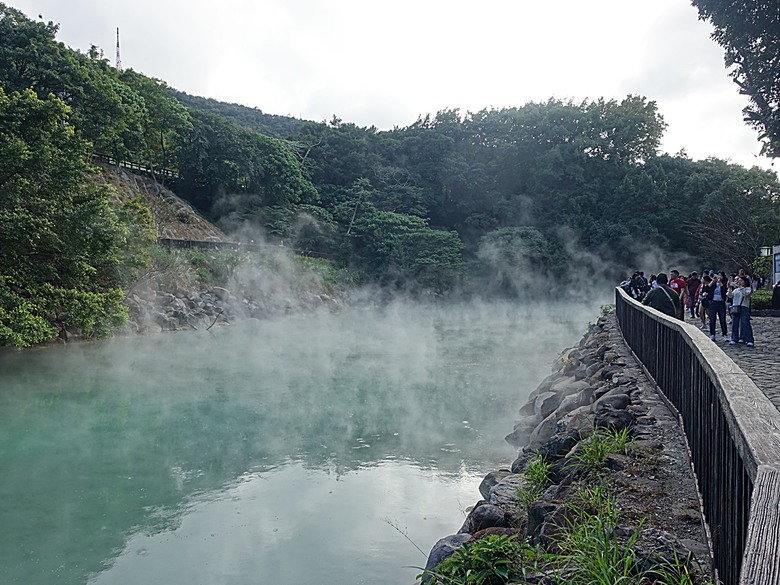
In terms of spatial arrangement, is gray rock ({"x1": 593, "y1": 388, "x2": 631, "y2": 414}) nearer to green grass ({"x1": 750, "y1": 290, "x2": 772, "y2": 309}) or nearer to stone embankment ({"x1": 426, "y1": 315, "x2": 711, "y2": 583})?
stone embankment ({"x1": 426, "y1": 315, "x2": 711, "y2": 583})

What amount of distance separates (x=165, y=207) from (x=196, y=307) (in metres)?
10.3

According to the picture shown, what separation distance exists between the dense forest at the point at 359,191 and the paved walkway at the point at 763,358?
48.5 ft

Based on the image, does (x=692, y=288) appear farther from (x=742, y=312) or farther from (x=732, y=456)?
(x=732, y=456)

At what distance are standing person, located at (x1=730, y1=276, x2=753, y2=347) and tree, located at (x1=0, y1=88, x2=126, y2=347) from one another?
49.0ft

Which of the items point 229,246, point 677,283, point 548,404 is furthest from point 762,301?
point 229,246

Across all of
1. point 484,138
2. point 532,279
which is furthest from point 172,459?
point 484,138

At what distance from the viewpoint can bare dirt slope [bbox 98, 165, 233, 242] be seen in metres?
33.3

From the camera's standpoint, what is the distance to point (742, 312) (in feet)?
34.8

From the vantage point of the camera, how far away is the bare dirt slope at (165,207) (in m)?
33.3

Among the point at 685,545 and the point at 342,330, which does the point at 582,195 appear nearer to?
the point at 342,330

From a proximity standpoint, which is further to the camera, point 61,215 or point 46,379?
point 61,215

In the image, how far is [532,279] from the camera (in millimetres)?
43500

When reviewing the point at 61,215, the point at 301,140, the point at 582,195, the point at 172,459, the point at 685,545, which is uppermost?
the point at 301,140

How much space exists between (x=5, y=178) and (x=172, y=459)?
10171 millimetres
